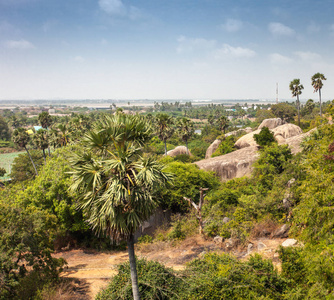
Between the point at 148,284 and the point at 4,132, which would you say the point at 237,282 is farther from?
the point at 4,132

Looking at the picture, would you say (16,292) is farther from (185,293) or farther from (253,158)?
(253,158)

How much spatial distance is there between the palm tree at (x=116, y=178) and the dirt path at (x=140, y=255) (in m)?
6.88

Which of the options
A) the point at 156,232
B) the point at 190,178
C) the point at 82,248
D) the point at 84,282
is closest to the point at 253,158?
the point at 190,178

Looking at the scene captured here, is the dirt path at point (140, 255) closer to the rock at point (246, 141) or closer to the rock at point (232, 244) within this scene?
the rock at point (232, 244)

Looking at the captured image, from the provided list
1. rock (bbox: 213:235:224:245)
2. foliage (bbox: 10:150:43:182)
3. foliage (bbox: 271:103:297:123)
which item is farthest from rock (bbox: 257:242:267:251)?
foliage (bbox: 271:103:297:123)

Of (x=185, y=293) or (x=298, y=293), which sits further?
(x=185, y=293)

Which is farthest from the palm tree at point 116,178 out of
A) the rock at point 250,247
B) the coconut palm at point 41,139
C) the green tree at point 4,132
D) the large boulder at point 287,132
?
the green tree at point 4,132

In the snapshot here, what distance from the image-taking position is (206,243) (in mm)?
18734

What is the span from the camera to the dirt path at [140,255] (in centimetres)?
1541

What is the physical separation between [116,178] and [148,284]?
5178mm

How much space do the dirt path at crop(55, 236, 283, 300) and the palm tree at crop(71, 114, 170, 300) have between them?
271 inches

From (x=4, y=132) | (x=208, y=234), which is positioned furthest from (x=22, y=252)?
(x=4, y=132)

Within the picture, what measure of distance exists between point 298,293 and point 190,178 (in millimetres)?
18827

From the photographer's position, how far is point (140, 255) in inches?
691
